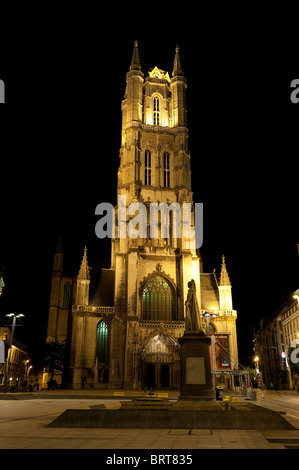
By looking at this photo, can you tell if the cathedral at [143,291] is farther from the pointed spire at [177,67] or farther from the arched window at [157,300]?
the pointed spire at [177,67]

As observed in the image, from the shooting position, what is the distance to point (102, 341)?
44.9 meters

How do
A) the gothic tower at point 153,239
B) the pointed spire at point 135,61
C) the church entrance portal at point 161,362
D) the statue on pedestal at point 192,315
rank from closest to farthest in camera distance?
the statue on pedestal at point 192,315 < the church entrance portal at point 161,362 < the gothic tower at point 153,239 < the pointed spire at point 135,61

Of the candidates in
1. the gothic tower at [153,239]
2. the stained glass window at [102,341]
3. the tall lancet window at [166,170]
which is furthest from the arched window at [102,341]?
the tall lancet window at [166,170]

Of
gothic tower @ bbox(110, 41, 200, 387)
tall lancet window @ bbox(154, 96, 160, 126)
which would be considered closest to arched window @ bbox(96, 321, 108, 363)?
gothic tower @ bbox(110, 41, 200, 387)

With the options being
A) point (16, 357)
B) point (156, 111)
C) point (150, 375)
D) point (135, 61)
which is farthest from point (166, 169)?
point (16, 357)

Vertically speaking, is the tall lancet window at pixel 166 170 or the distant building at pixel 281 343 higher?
the tall lancet window at pixel 166 170

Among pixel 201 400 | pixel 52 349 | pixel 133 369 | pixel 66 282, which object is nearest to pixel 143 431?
pixel 201 400

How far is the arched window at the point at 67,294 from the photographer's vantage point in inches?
2232

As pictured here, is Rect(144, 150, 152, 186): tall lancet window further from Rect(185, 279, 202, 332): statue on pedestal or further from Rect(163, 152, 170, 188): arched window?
Rect(185, 279, 202, 332): statue on pedestal

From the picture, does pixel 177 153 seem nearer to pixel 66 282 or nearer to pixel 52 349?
pixel 66 282

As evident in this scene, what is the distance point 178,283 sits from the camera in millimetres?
46344

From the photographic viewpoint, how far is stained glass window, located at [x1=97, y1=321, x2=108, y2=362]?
145 feet

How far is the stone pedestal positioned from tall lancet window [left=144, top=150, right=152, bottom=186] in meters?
40.3
